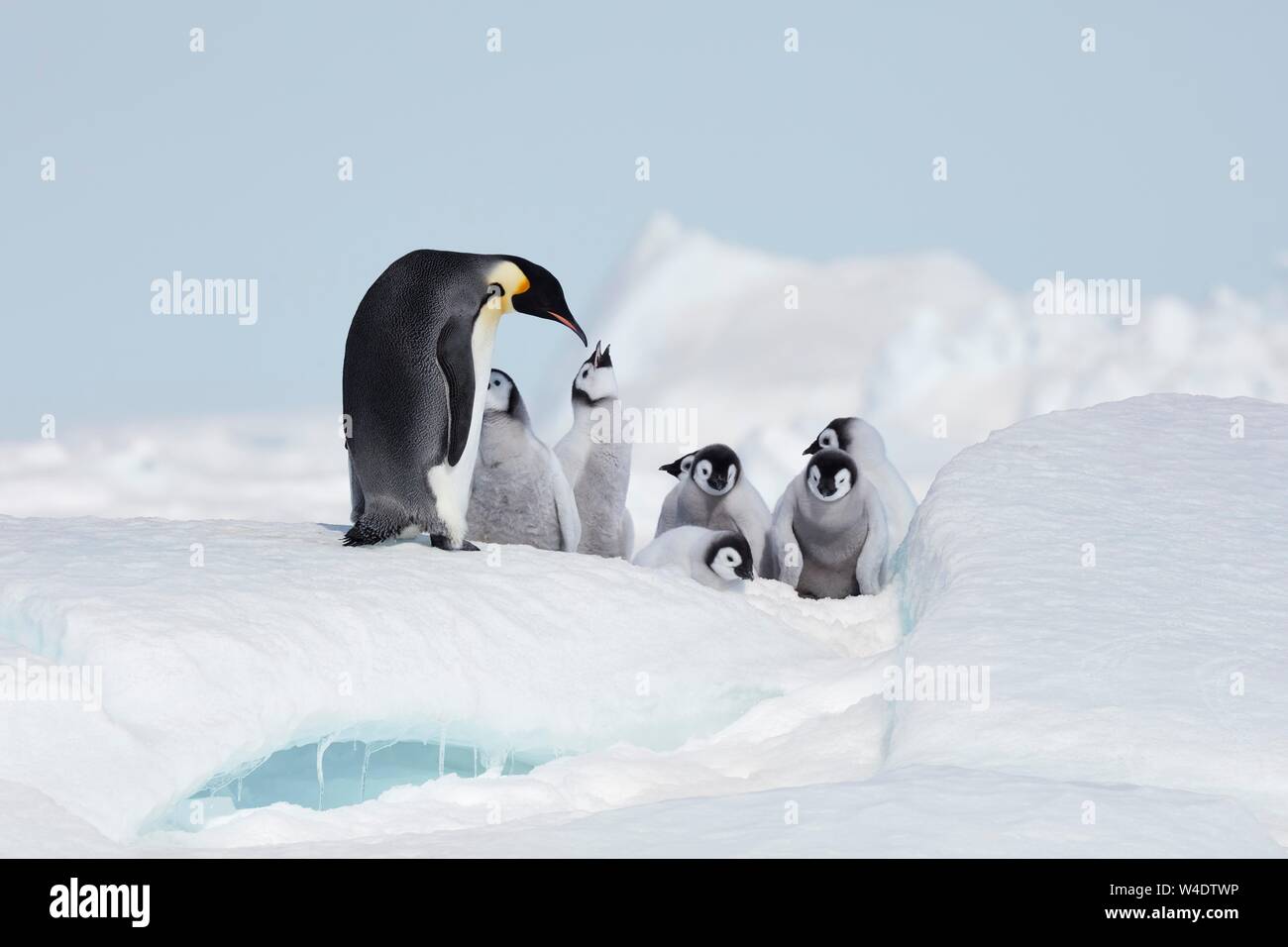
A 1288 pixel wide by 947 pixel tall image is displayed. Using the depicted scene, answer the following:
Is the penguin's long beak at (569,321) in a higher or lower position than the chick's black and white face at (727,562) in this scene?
higher

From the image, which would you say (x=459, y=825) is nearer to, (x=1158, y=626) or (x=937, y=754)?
(x=937, y=754)

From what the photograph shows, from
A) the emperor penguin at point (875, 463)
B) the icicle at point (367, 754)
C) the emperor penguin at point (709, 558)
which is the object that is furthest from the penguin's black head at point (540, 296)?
the emperor penguin at point (875, 463)

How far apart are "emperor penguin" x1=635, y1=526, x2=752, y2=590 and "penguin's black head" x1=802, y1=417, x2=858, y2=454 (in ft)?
4.62

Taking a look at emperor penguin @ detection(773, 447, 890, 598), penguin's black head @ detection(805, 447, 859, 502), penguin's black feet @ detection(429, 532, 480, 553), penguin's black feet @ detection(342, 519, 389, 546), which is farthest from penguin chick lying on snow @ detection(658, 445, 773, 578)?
penguin's black feet @ detection(342, 519, 389, 546)

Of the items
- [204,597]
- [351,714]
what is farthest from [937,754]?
[204,597]

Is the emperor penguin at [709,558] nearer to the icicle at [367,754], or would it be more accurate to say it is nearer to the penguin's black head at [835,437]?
the penguin's black head at [835,437]

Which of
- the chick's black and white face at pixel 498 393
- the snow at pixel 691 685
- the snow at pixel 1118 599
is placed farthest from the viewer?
the chick's black and white face at pixel 498 393

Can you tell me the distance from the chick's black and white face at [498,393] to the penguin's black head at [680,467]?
1350mm

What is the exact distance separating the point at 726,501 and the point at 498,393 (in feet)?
4.77

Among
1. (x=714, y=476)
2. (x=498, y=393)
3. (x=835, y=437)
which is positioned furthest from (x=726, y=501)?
(x=498, y=393)

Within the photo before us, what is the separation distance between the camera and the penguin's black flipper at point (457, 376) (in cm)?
510

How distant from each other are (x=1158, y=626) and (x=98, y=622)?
310cm

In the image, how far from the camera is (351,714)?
3977 millimetres

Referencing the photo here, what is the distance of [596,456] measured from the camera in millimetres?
7168
